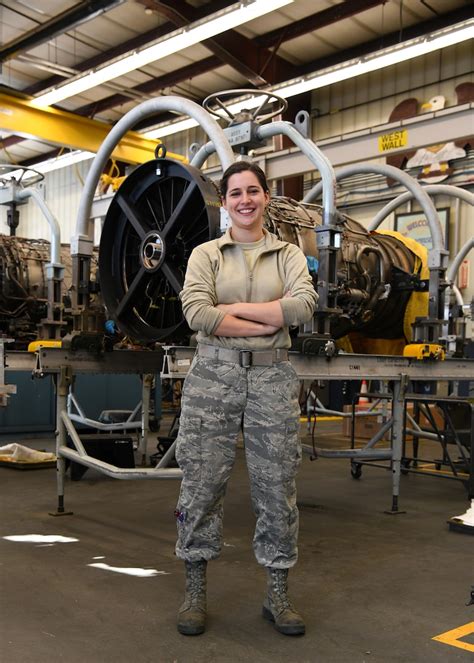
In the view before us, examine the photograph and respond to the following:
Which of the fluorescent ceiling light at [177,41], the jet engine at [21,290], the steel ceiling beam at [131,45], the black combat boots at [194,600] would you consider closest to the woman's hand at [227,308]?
the black combat boots at [194,600]

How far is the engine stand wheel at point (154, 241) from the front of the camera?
418cm

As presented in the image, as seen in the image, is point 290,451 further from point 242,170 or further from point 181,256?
point 181,256

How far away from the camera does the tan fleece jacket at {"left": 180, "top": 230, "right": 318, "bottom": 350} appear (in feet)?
8.50

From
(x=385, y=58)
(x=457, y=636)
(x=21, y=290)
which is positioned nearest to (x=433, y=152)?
(x=385, y=58)

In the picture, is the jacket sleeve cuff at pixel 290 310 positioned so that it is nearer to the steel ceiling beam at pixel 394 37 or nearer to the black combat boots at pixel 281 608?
the black combat boots at pixel 281 608

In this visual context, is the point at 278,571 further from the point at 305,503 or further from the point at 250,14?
the point at 250,14

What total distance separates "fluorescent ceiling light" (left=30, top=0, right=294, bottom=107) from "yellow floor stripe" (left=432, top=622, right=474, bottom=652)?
5.74 metres

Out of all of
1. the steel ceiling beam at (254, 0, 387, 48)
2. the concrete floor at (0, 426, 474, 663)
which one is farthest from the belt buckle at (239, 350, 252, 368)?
the steel ceiling beam at (254, 0, 387, 48)

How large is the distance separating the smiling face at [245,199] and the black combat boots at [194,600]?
130 centimetres

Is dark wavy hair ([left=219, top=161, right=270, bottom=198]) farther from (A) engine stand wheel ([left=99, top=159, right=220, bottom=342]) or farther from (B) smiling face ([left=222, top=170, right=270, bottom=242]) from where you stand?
(A) engine stand wheel ([left=99, top=159, right=220, bottom=342])

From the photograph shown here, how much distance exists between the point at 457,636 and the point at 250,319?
1416 mm

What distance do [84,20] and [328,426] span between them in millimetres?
6723

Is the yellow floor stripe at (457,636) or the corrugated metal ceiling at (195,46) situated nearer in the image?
the yellow floor stripe at (457,636)

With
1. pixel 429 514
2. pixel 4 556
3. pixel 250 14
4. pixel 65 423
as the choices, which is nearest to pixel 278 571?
pixel 4 556
